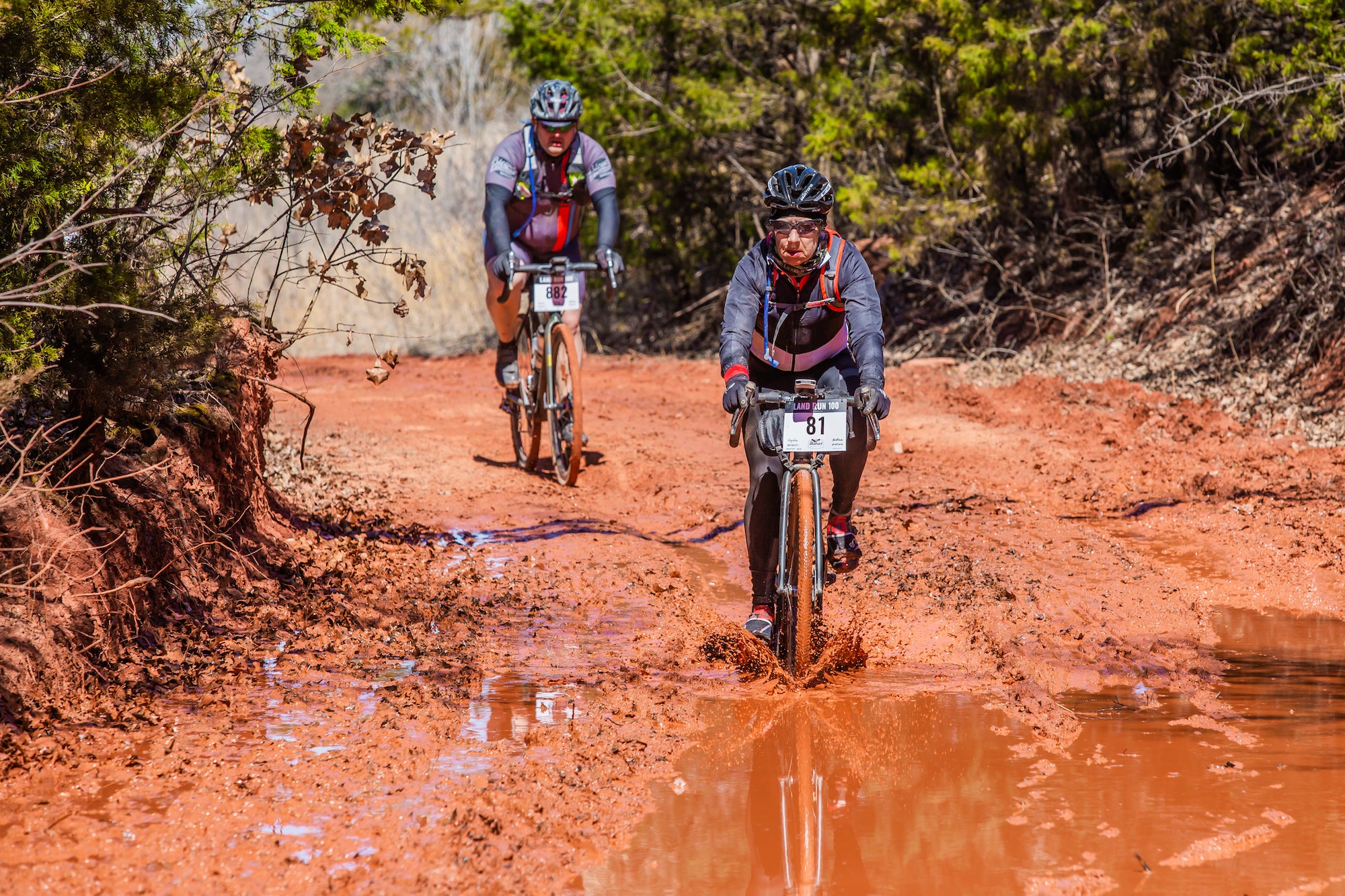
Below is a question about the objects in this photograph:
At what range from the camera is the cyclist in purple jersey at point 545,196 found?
26.8 feet

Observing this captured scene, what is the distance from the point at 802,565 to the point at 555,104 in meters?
4.27

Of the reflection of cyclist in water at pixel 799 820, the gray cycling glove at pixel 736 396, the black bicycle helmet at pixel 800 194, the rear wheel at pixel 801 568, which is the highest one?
the black bicycle helmet at pixel 800 194

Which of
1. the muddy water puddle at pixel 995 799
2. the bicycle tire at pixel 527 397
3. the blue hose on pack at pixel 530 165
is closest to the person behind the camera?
the muddy water puddle at pixel 995 799

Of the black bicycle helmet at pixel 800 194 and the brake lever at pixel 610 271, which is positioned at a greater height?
the black bicycle helmet at pixel 800 194

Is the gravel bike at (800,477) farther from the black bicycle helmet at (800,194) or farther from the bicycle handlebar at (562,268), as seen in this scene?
the bicycle handlebar at (562,268)

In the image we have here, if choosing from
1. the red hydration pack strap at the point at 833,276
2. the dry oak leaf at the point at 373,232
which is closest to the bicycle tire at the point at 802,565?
the red hydration pack strap at the point at 833,276

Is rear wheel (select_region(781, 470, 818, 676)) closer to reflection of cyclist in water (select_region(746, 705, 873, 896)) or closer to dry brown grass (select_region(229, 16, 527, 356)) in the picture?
reflection of cyclist in water (select_region(746, 705, 873, 896))

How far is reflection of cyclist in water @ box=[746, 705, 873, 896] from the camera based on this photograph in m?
3.44

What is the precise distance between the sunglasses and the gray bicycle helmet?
3.34m

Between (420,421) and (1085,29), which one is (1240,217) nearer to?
(1085,29)

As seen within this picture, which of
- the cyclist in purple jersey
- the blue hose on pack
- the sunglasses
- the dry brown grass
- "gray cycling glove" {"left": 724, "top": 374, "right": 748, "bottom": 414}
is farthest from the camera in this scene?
the dry brown grass

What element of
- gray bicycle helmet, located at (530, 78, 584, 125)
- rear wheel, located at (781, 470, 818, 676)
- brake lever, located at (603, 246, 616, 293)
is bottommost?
rear wheel, located at (781, 470, 818, 676)

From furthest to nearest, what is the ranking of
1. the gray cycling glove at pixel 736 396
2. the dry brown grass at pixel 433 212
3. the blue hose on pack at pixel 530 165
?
the dry brown grass at pixel 433 212
the blue hose on pack at pixel 530 165
the gray cycling glove at pixel 736 396

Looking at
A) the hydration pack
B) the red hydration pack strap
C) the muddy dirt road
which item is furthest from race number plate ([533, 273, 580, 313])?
the red hydration pack strap
